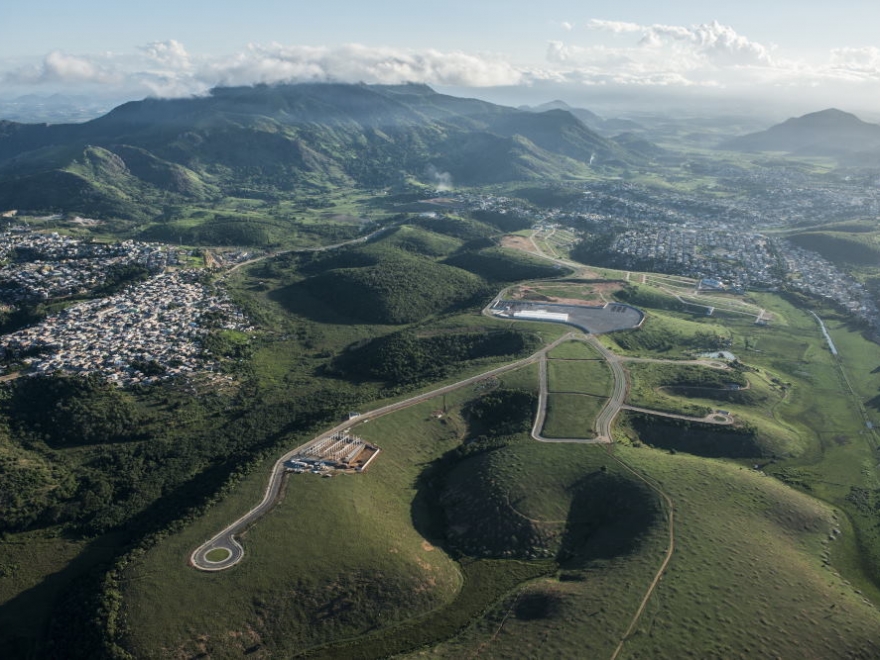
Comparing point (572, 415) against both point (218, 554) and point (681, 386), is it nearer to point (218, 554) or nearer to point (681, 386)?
point (681, 386)

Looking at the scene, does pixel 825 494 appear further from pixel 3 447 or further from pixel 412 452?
pixel 3 447

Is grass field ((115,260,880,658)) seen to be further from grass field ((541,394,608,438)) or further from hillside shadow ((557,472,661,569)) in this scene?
grass field ((541,394,608,438))

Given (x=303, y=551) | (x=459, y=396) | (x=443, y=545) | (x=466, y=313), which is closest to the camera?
(x=303, y=551)

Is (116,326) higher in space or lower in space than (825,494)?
higher

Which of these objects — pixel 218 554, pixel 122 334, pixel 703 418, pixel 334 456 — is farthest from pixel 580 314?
pixel 218 554

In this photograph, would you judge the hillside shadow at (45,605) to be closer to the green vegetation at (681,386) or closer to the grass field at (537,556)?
the grass field at (537,556)

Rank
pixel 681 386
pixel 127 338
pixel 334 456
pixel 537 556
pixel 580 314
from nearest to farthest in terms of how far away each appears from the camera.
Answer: pixel 537 556 → pixel 334 456 → pixel 681 386 → pixel 127 338 → pixel 580 314

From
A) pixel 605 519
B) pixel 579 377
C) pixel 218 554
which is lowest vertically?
pixel 605 519

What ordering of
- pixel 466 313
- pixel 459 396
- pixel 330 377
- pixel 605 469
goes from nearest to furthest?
pixel 605 469, pixel 459 396, pixel 330 377, pixel 466 313

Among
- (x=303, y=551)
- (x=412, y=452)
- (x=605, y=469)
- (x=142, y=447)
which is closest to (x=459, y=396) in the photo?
(x=412, y=452)
